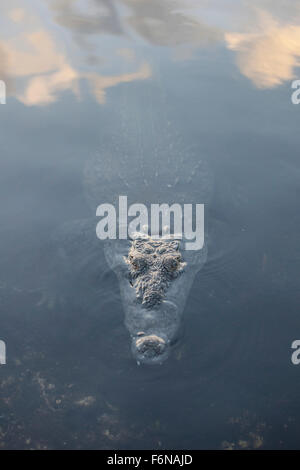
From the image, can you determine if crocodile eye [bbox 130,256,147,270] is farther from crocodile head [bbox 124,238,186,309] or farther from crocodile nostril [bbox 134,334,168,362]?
crocodile nostril [bbox 134,334,168,362]

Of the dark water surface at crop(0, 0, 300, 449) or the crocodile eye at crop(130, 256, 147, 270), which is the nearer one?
the dark water surface at crop(0, 0, 300, 449)

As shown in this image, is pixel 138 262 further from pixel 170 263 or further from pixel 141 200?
pixel 141 200

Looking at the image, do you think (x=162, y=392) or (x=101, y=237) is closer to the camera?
(x=162, y=392)

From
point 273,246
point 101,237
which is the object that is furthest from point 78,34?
point 273,246

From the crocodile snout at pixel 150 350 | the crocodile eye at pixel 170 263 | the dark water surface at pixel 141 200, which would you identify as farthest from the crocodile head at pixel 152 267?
the crocodile snout at pixel 150 350

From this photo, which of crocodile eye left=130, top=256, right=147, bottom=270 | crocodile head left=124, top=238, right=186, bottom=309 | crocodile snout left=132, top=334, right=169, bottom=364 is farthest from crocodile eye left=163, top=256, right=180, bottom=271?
crocodile snout left=132, top=334, right=169, bottom=364

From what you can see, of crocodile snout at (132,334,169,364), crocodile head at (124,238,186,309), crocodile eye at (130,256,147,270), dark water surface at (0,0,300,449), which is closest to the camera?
dark water surface at (0,0,300,449)

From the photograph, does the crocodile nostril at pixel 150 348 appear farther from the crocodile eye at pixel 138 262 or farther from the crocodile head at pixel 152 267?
the crocodile eye at pixel 138 262
